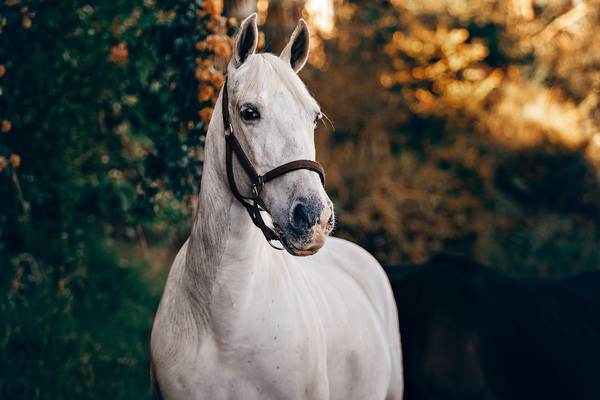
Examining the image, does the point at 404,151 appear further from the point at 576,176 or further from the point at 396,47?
the point at 576,176

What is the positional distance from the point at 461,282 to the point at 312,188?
236 cm

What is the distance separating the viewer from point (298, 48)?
2.19 metres

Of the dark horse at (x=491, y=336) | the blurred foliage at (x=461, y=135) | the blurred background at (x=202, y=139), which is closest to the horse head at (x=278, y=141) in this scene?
the blurred background at (x=202, y=139)

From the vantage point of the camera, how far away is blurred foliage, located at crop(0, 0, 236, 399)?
331 centimetres

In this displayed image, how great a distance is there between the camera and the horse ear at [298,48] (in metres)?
2.13

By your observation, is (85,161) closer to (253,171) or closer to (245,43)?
(245,43)

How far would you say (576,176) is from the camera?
32.0 ft

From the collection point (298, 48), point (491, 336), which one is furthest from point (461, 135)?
point (298, 48)

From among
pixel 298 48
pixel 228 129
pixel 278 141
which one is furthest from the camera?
pixel 298 48

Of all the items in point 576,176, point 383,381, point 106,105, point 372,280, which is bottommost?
point 576,176

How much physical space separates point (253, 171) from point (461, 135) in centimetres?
854

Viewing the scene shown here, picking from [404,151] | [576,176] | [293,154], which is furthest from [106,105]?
[576,176]

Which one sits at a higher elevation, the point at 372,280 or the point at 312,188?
the point at 312,188

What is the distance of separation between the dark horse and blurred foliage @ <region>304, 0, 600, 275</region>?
120 inches
